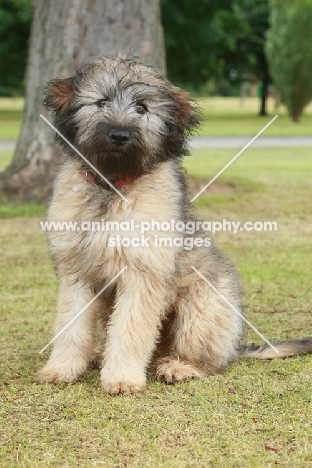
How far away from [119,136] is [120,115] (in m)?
0.12

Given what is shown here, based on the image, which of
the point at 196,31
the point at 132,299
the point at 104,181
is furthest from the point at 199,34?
the point at 132,299

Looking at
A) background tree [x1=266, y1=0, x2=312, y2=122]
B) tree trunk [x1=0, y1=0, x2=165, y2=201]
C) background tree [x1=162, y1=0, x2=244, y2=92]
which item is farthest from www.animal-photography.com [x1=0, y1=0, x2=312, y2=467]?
background tree [x1=266, y1=0, x2=312, y2=122]

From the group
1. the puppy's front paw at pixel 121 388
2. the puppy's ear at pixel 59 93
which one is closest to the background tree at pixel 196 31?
the puppy's ear at pixel 59 93

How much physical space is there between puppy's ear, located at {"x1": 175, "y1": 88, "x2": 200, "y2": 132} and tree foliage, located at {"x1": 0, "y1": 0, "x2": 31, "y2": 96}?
33.2 meters

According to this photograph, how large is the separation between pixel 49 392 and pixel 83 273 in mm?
669

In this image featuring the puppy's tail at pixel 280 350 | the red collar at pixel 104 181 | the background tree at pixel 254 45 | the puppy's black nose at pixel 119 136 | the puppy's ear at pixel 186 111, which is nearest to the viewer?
the puppy's black nose at pixel 119 136

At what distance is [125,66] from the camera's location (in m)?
4.33

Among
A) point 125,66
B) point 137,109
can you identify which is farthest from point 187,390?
point 125,66

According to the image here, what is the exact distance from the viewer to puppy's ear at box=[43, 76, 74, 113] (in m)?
4.43

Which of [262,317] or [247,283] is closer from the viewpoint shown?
[262,317]

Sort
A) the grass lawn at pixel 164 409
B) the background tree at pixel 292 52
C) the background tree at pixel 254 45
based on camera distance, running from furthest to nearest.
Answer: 1. the background tree at pixel 254 45
2. the background tree at pixel 292 52
3. the grass lawn at pixel 164 409

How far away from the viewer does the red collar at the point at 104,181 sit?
14.3 ft

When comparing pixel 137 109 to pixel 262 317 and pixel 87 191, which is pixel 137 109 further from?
pixel 262 317

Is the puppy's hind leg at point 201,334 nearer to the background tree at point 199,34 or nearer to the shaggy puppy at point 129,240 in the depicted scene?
the shaggy puppy at point 129,240
